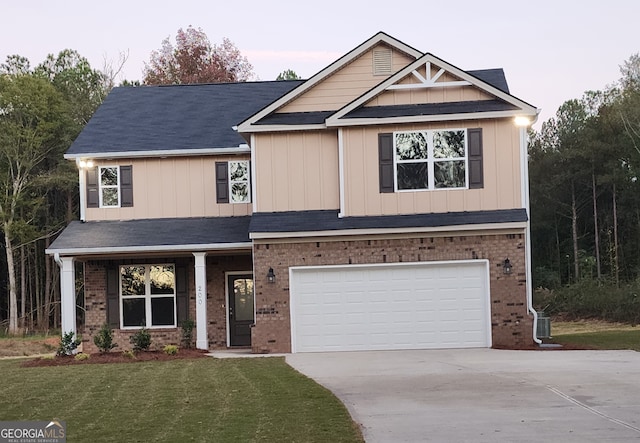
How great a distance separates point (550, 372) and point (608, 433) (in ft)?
17.3

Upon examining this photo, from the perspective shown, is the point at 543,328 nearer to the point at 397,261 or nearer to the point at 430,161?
the point at 397,261

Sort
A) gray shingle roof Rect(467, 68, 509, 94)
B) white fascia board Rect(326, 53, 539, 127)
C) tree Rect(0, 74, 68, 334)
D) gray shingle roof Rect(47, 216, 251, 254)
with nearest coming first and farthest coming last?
white fascia board Rect(326, 53, 539, 127)
gray shingle roof Rect(47, 216, 251, 254)
gray shingle roof Rect(467, 68, 509, 94)
tree Rect(0, 74, 68, 334)

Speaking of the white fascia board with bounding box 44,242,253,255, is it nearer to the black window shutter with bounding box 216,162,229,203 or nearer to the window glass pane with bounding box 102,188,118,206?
the black window shutter with bounding box 216,162,229,203

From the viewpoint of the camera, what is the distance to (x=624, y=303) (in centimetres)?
3225

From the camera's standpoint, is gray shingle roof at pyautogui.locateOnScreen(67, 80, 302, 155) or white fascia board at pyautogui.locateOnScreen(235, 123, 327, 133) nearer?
white fascia board at pyautogui.locateOnScreen(235, 123, 327, 133)

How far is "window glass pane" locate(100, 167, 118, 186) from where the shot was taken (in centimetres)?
2467

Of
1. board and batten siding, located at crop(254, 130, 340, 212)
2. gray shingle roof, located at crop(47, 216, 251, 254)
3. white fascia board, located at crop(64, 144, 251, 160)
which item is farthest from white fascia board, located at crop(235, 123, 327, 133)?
gray shingle roof, located at crop(47, 216, 251, 254)

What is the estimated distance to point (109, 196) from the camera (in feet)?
80.9

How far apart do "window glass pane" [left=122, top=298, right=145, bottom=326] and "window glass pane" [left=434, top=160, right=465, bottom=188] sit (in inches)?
331

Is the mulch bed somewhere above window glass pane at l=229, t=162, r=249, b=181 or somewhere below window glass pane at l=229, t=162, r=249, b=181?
below

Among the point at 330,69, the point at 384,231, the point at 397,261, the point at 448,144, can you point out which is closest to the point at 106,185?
the point at 330,69

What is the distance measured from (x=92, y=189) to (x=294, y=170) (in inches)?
Result: 241

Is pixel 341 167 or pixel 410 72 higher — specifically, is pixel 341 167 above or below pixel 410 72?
below

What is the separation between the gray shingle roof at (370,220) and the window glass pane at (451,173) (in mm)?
678
